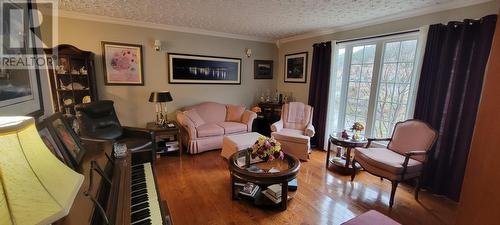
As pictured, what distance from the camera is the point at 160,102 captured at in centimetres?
367

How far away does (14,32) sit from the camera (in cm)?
89

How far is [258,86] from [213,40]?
1.49 m

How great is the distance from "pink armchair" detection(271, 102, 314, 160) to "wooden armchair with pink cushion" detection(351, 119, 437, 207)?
34.2 inches

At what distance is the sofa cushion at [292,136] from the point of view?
→ 3.49 m

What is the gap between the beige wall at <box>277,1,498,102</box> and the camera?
2.30 meters

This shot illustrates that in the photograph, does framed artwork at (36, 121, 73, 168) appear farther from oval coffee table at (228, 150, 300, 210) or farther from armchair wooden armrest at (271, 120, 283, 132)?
armchair wooden armrest at (271, 120, 283, 132)

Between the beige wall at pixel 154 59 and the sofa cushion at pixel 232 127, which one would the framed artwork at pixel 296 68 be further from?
the sofa cushion at pixel 232 127

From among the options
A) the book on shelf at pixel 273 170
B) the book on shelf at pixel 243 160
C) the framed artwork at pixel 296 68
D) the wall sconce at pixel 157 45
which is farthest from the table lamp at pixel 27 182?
the framed artwork at pixel 296 68

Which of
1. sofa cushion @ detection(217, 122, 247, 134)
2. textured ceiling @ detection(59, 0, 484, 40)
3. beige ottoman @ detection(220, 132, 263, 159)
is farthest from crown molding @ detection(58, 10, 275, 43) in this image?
beige ottoman @ detection(220, 132, 263, 159)

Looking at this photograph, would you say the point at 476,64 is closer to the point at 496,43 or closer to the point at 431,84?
the point at 431,84

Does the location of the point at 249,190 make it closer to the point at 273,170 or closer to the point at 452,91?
the point at 273,170

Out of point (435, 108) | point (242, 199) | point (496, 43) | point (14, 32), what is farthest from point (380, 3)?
point (14, 32)

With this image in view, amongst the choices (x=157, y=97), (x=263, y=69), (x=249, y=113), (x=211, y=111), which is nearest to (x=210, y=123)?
(x=211, y=111)

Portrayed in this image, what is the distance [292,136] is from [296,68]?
1800 mm
